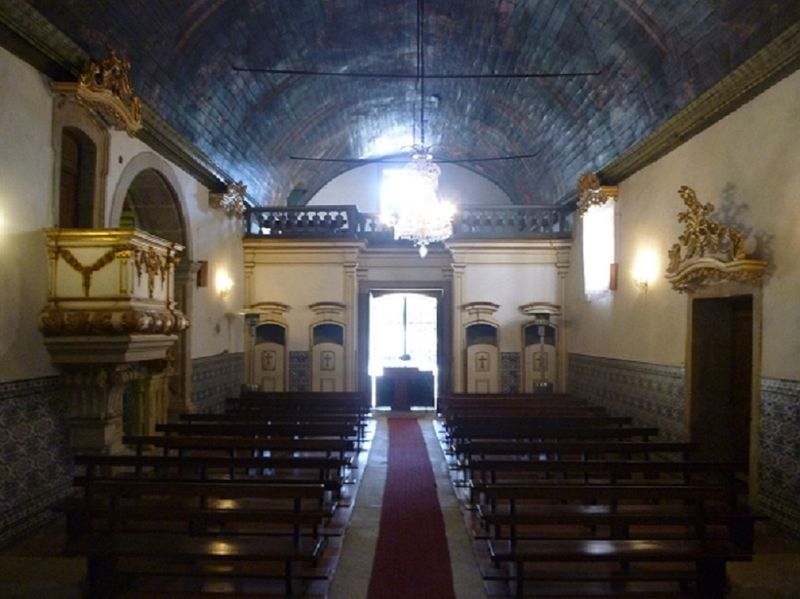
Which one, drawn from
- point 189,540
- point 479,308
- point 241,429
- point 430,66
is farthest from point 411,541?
point 430,66

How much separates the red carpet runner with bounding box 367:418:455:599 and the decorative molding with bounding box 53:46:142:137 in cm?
538

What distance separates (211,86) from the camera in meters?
10.9

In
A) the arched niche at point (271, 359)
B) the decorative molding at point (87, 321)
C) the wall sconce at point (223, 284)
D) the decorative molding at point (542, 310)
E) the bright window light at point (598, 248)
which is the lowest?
the arched niche at point (271, 359)

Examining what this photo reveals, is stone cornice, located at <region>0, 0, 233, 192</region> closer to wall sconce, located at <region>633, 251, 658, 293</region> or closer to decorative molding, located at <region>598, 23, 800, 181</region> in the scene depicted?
decorative molding, located at <region>598, 23, 800, 181</region>

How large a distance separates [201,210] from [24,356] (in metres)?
5.95

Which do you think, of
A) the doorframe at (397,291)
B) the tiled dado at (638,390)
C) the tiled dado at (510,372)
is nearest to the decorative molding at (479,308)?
the doorframe at (397,291)

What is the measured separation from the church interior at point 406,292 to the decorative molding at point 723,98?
0.04 metres

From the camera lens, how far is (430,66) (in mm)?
13898

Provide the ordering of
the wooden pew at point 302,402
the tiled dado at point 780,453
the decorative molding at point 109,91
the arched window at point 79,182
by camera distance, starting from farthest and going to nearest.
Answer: the wooden pew at point 302,402, the arched window at point 79,182, the decorative molding at point 109,91, the tiled dado at point 780,453

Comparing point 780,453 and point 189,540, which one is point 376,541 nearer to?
point 189,540

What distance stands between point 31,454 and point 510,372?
10659mm

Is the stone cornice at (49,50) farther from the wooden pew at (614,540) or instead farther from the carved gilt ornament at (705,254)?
the carved gilt ornament at (705,254)

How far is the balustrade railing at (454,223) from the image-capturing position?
15.6 m

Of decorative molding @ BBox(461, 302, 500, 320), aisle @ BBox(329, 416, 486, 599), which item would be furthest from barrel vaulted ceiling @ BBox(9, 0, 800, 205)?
aisle @ BBox(329, 416, 486, 599)
